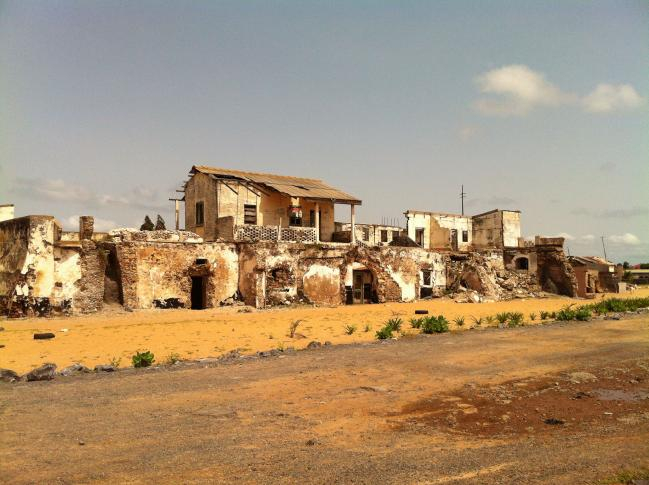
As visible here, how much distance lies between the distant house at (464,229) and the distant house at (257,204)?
15.2 m

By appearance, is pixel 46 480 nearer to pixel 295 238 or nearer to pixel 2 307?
pixel 2 307

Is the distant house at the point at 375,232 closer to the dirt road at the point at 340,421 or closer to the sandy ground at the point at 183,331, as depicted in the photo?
the sandy ground at the point at 183,331

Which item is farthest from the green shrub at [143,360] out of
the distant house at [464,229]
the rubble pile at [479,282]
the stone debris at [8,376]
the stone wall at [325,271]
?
the distant house at [464,229]

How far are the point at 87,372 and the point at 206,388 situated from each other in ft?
10.3

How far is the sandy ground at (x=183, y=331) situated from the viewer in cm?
1295

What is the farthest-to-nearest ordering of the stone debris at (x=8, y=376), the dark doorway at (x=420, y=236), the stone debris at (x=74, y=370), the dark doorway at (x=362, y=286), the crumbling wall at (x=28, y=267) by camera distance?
the dark doorway at (x=420, y=236) < the dark doorway at (x=362, y=286) < the crumbling wall at (x=28, y=267) < the stone debris at (x=74, y=370) < the stone debris at (x=8, y=376)

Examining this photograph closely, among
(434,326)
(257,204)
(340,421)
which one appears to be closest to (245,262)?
(257,204)

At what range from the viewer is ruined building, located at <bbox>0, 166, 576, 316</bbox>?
21141mm

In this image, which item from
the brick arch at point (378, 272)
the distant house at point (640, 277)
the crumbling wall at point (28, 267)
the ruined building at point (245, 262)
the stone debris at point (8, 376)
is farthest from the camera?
the distant house at point (640, 277)

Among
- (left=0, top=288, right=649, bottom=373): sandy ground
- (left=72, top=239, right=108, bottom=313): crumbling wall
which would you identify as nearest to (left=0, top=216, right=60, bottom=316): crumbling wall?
(left=0, top=288, right=649, bottom=373): sandy ground

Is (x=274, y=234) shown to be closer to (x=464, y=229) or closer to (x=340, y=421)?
(x=340, y=421)

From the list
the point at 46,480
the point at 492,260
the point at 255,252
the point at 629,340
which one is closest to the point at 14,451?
the point at 46,480

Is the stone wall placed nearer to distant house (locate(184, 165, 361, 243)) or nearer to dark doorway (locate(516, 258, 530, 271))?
distant house (locate(184, 165, 361, 243))

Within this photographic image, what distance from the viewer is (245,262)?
25.9 m
